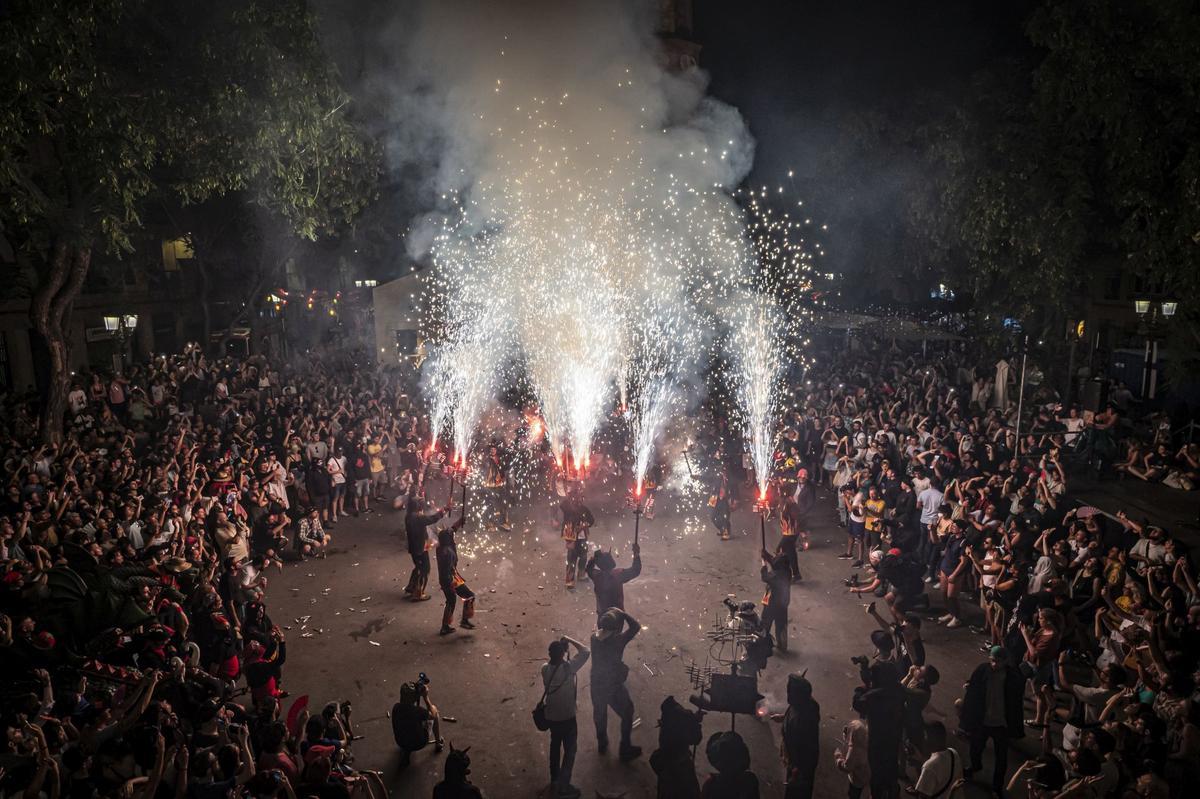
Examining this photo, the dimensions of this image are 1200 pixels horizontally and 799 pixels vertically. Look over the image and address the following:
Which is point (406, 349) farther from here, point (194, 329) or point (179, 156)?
point (179, 156)

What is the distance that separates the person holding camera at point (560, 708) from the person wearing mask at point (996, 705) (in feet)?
10.5

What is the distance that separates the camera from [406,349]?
2795 centimetres

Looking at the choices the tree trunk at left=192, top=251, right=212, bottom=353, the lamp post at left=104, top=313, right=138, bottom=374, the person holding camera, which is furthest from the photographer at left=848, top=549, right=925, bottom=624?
the tree trunk at left=192, top=251, right=212, bottom=353

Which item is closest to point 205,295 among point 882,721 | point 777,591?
point 777,591

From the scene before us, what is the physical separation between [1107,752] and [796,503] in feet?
20.1

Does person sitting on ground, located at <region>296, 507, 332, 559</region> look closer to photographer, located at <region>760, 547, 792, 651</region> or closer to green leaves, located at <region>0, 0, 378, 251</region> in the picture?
green leaves, located at <region>0, 0, 378, 251</region>

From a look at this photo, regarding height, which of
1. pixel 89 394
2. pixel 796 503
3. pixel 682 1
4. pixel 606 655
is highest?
pixel 682 1

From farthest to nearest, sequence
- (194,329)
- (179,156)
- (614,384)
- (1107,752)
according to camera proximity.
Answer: (194,329) < (614,384) < (179,156) < (1107,752)

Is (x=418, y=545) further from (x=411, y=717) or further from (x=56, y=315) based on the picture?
(x=56, y=315)

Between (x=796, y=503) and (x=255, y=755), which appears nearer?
(x=255, y=755)

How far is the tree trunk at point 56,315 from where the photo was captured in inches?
492

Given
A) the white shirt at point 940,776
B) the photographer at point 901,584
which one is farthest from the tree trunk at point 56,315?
Answer: the white shirt at point 940,776

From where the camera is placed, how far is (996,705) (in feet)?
20.1

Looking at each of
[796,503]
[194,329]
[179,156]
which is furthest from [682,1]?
[796,503]
